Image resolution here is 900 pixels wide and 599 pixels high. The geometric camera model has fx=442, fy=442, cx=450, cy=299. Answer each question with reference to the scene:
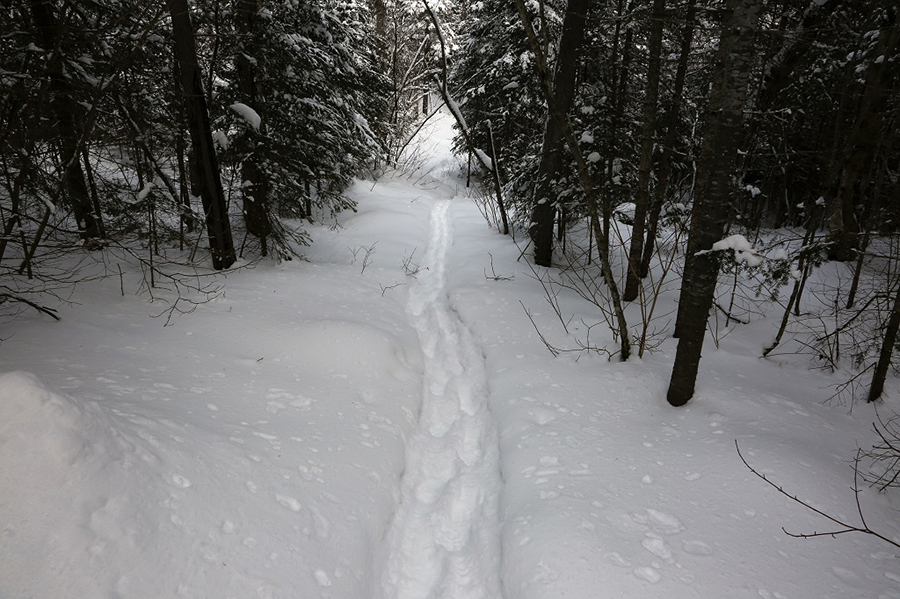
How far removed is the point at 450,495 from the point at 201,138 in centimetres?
723

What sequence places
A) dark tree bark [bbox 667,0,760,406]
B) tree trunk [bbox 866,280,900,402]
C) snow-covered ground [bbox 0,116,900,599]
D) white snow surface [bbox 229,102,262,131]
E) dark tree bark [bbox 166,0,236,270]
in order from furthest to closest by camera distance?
1. white snow surface [bbox 229,102,262,131]
2. dark tree bark [bbox 166,0,236,270]
3. tree trunk [bbox 866,280,900,402]
4. dark tree bark [bbox 667,0,760,406]
5. snow-covered ground [bbox 0,116,900,599]

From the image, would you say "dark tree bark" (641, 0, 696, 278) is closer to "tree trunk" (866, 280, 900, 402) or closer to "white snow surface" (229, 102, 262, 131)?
"tree trunk" (866, 280, 900, 402)

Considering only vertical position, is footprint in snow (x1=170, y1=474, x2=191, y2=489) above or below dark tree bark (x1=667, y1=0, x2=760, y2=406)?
below

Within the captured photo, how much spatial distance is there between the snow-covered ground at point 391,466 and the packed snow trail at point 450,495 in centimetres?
2

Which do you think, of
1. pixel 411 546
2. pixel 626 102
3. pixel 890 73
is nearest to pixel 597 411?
Answer: pixel 411 546

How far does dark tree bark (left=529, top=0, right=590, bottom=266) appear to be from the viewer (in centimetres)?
964

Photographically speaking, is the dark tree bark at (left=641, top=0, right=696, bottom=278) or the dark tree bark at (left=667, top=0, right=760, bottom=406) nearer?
the dark tree bark at (left=667, top=0, right=760, bottom=406)

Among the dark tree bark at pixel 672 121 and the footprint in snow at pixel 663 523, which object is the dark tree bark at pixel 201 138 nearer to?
the dark tree bark at pixel 672 121

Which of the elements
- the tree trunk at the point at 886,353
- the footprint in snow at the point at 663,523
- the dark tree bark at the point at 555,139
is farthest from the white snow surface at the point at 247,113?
the tree trunk at the point at 886,353

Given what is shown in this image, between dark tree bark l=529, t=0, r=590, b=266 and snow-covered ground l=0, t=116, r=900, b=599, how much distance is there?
16.0ft

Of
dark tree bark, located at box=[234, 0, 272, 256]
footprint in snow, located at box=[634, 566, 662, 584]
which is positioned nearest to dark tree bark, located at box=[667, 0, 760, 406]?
footprint in snow, located at box=[634, 566, 662, 584]

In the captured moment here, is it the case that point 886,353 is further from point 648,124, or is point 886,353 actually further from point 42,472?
point 42,472

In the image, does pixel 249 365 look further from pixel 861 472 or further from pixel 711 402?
pixel 861 472

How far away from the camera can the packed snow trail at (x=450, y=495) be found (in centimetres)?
349
